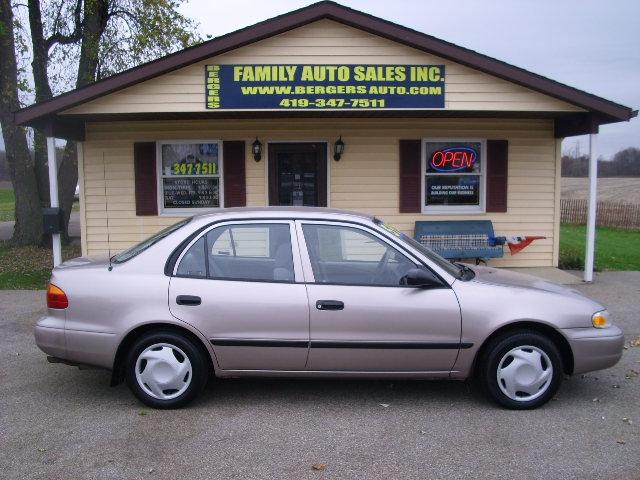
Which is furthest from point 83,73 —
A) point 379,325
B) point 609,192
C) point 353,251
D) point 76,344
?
point 609,192

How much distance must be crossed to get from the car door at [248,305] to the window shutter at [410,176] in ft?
21.1

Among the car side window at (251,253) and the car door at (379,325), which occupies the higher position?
the car side window at (251,253)

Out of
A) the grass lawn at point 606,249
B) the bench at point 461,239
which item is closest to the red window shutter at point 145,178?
the bench at point 461,239

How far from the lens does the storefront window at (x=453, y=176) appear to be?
1102 centimetres

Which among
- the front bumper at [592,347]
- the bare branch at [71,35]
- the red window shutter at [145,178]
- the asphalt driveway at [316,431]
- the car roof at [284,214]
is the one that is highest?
the bare branch at [71,35]

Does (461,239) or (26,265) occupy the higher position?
(461,239)

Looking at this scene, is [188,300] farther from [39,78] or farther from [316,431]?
[39,78]

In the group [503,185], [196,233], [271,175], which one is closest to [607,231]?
[503,185]

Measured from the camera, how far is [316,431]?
14.3 ft

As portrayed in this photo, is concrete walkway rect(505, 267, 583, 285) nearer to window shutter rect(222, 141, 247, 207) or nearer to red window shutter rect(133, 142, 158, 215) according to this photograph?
window shutter rect(222, 141, 247, 207)

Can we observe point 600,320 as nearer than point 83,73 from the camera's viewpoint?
Yes

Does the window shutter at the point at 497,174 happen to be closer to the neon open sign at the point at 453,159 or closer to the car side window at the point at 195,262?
the neon open sign at the point at 453,159

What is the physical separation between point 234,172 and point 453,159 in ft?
12.7

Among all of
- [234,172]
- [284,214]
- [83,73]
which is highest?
[83,73]
